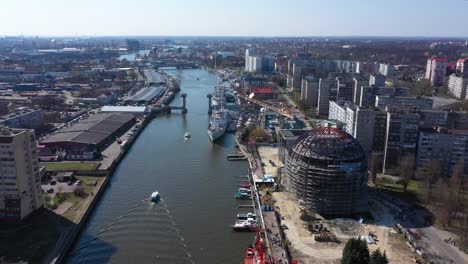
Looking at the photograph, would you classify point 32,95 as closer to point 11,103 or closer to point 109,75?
point 11,103

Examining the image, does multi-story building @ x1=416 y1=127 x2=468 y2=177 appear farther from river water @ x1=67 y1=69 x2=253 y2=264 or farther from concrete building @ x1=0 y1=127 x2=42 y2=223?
concrete building @ x1=0 y1=127 x2=42 y2=223

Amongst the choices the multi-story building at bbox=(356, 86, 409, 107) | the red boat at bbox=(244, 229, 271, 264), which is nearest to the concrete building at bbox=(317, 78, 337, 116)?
the multi-story building at bbox=(356, 86, 409, 107)

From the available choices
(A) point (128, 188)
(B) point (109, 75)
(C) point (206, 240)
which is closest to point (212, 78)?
(B) point (109, 75)

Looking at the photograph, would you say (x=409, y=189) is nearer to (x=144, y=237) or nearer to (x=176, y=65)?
(x=144, y=237)

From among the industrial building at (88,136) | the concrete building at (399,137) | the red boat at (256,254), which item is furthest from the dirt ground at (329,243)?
the industrial building at (88,136)

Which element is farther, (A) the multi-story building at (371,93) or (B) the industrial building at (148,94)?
(B) the industrial building at (148,94)

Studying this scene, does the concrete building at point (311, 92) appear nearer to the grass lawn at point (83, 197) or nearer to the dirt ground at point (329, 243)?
the dirt ground at point (329, 243)

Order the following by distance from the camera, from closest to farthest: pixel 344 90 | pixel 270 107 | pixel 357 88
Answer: pixel 357 88
pixel 344 90
pixel 270 107

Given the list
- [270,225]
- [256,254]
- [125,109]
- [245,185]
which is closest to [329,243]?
[270,225]
